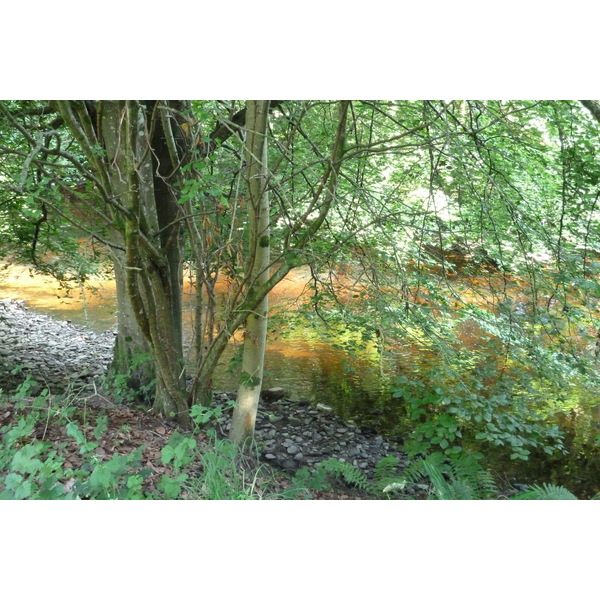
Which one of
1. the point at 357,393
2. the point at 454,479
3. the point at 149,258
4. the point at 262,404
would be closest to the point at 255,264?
the point at 149,258

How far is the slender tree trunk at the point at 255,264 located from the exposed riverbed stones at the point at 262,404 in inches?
5.9

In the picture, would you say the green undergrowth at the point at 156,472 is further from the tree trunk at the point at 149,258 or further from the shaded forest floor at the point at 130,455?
the tree trunk at the point at 149,258

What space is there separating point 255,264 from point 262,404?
1733mm

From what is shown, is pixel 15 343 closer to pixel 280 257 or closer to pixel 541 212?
pixel 280 257

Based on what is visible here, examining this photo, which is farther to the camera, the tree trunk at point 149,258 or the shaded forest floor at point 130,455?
the tree trunk at point 149,258

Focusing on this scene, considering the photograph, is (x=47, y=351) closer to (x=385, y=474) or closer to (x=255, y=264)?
(x=255, y=264)

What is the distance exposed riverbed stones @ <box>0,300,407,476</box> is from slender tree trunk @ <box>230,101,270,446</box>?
151mm

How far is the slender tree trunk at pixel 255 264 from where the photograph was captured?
231 centimetres

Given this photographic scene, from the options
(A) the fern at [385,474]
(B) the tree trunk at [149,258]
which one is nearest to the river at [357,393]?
(B) the tree trunk at [149,258]

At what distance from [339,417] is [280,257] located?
182cm

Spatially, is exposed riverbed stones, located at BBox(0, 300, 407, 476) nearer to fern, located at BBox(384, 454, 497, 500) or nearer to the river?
the river

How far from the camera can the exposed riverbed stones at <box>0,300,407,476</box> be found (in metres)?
3.36

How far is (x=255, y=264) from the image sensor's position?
2639 millimetres
